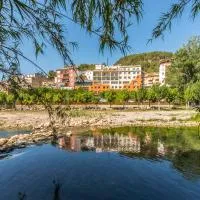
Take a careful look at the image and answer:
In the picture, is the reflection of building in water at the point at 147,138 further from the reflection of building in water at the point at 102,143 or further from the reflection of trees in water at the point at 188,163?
the reflection of trees in water at the point at 188,163

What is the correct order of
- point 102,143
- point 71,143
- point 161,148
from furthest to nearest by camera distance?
point 102,143
point 71,143
point 161,148

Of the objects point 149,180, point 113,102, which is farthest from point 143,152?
point 113,102

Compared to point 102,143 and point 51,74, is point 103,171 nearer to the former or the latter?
point 102,143

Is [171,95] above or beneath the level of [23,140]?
above

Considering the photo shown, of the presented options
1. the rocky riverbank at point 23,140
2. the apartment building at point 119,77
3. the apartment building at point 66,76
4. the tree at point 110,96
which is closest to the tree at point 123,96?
the tree at point 110,96

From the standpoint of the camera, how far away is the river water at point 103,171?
1506 centimetres

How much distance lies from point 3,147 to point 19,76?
24351 mm

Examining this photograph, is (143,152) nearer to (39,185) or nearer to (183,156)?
(183,156)

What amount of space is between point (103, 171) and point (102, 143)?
412 inches

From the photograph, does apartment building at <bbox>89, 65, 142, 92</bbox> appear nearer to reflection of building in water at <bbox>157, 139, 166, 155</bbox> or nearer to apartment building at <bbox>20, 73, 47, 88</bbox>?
reflection of building in water at <bbox>157, 139, 166, 155</bbox>

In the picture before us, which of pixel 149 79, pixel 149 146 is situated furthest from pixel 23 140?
pixel 149 79

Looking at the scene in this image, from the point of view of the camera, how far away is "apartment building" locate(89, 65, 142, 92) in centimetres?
11725

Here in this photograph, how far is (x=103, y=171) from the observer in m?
18.7

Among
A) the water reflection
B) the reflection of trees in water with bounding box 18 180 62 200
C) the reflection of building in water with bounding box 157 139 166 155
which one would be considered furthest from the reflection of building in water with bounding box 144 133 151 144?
the reflection of trees in water with bounding box 18 180 62 200
